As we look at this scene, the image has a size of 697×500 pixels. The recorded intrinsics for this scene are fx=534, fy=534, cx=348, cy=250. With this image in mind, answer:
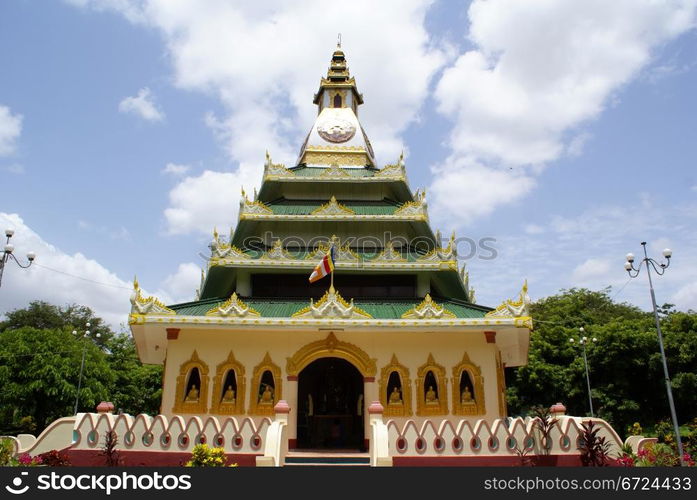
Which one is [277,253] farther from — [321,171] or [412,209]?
[321,171]

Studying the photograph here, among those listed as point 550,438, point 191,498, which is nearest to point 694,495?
point 550,438

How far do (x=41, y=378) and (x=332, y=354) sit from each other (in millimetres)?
26190

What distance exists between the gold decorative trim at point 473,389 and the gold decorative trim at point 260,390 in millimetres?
6674

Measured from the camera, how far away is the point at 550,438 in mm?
15711

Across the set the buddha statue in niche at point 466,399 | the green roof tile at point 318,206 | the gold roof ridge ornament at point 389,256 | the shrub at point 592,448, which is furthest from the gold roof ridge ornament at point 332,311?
the shrub at point 592,448

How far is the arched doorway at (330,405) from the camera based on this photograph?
A: 21.3 metres

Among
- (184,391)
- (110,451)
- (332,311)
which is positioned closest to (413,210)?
(332,311)

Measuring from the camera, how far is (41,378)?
36594 mm

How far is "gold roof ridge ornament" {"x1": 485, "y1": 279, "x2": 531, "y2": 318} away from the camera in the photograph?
1989cm

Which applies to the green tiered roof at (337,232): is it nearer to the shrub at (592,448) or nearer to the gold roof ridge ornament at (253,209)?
the gold roof ridge ornament at (253,209)

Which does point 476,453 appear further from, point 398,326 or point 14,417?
point 14,417

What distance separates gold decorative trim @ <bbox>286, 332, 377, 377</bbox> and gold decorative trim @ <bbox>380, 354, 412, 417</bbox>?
51 cm

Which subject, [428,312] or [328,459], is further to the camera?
[428,312]

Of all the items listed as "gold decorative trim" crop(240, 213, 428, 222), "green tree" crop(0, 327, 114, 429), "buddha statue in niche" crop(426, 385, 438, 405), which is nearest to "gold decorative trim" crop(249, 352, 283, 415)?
"buddha statue in niche" crop(426, 385, 438, 405)
